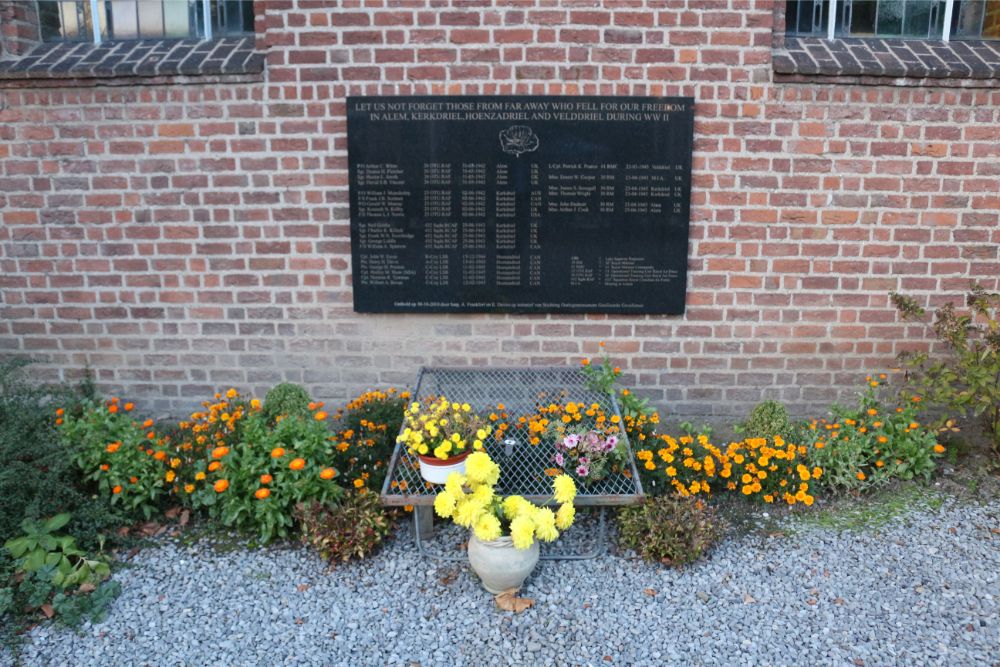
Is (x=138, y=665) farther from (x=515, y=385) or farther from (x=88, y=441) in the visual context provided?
(x=515, y=385)

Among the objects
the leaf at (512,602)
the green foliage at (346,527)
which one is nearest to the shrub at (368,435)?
the green foliage at (346,527)

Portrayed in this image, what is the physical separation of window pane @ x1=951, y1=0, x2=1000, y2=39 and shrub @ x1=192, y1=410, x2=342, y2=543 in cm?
486

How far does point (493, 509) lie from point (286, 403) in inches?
66.4

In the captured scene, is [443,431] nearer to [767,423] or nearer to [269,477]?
[269,477]

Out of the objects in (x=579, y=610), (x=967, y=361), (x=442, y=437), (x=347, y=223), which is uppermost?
(x=347, y=223)

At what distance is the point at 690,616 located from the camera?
3.19 metres

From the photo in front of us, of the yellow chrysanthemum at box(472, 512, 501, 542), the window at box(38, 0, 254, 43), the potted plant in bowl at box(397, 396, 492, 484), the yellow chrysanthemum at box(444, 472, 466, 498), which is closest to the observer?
the yellow chrysanthemum at box(472, 512, 501, 542)

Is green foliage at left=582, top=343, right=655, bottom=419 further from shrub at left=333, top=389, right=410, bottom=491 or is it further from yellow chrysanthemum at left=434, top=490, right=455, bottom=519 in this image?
yellow chrysanthemum at left=434, top=490, right=455, bottom=519

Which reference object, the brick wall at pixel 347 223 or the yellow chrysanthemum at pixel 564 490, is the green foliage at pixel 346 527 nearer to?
the yellow chrysanthemum at pixel 564 490

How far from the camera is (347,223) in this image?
15.4 ft

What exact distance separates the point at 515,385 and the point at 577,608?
1673 millimetres

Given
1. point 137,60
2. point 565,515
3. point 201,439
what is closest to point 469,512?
point 565,515

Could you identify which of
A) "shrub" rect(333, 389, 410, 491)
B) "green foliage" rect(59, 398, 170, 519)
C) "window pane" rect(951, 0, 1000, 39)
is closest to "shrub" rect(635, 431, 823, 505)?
"shrub" rect(333, 389, 410, 491)

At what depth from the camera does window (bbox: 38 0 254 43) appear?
493 cm
